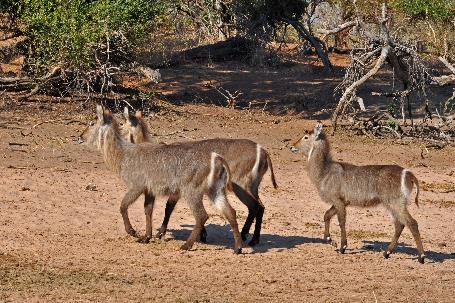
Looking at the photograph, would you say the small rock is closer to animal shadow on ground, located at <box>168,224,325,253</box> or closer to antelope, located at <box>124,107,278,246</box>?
animal shadow on ground, located at <box>168,224,325,253</box>

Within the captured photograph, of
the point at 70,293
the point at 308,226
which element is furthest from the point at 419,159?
the point at 70,293

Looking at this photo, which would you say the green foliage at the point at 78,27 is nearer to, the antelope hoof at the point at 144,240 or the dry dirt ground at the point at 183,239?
the dry dirt ground at the point at 183,239

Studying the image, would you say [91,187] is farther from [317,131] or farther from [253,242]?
[317,131]

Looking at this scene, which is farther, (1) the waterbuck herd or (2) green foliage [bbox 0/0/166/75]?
(2) green foliage [bbox 0/0/166/75]

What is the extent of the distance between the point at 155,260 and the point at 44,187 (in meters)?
3.35

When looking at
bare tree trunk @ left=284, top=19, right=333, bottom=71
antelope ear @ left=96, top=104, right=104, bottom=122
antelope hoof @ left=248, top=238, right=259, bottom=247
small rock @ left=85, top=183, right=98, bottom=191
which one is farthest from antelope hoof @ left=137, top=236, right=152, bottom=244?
bare tree trunk @ left=284, top=19, right=333, bottom=71

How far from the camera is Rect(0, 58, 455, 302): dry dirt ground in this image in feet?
26.1

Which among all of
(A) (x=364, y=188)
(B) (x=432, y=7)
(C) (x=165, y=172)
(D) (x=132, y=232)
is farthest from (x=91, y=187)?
(B) (x=432, y=7)

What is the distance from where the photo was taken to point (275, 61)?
2506 centimetres

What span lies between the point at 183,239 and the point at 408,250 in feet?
7.97

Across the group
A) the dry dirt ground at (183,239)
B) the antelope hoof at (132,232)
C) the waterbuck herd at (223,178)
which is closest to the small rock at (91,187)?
the dry dirt ground at (183,239)

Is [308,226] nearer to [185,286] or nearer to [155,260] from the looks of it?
[155,260]

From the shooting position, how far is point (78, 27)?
16.2 meters

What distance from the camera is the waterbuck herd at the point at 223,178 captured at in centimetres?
926
